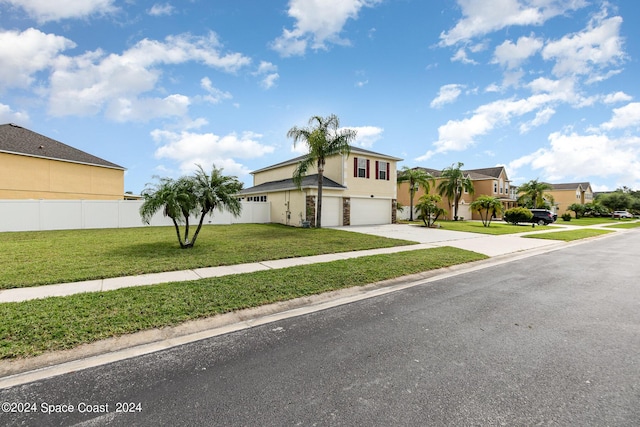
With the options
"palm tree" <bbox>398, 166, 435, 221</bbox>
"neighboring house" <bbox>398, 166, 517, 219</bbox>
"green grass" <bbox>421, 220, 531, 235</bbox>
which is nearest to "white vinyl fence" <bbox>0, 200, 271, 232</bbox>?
"green grass" <bbox>421, 220, 531, 235</bbox>

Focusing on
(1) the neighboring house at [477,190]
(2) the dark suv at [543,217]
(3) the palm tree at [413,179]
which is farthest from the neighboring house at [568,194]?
(3) the palm tree at [413,179]

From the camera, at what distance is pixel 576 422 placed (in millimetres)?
2504

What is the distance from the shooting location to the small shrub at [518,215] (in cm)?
2884

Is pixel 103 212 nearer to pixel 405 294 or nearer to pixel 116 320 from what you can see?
pixel 116 320

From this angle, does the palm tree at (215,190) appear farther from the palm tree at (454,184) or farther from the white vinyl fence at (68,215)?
the palm tree at (454,184)

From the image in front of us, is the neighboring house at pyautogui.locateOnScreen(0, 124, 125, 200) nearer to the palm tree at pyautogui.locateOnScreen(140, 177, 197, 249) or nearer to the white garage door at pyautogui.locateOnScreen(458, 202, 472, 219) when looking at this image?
the palm tree at pyautogui.locateOnScreen(140, 177, 197, 249)

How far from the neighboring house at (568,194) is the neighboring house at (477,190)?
1964 cm

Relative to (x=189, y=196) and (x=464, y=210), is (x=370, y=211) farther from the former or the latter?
(x=464, y=210)

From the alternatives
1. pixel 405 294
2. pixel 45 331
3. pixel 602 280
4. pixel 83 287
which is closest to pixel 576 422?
pixel 405 294

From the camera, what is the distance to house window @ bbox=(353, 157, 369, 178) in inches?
945

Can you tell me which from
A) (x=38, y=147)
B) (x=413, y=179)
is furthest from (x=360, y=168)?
(x=38, y=147)

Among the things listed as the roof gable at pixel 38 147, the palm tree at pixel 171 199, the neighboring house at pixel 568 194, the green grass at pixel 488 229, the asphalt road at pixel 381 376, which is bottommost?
the asphalt road at pixel 381 376

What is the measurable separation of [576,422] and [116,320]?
547 cm

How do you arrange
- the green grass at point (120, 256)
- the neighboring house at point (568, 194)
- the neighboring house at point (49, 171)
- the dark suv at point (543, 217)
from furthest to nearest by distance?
the neighboring house at point (568, 194) < the dark suv at point (543, 217) < the neighboring house at point (49, 171) < the green grass at point (120, 256)
